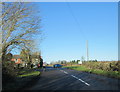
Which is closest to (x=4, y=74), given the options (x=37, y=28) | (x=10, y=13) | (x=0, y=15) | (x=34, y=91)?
(x=34, y=91)

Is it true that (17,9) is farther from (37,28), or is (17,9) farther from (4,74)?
(4,74)

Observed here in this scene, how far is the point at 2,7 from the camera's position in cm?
2348

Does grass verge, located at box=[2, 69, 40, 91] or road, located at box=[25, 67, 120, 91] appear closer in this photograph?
grass verge, located at box=[2, 69, 40, 91]

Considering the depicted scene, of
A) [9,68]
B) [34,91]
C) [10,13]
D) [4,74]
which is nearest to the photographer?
[34,91]

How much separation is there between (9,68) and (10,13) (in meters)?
13.9

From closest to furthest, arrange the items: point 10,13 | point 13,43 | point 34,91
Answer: point 34,91 < point 10,13 < point 13,43

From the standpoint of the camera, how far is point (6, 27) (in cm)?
2484

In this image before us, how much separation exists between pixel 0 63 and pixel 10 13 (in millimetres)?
13978

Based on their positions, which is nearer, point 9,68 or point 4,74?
point 4,74

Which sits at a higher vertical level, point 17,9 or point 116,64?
point 17,9

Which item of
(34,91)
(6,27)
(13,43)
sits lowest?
(34,91)

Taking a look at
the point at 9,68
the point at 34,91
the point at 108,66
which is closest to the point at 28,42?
the point at 108,66

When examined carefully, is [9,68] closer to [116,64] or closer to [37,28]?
[116,64]

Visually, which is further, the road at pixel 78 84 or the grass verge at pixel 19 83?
the road at pixel 78 84
